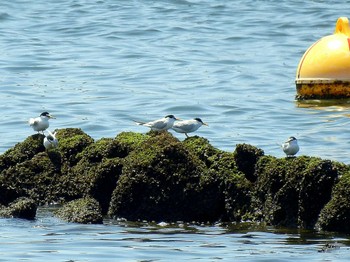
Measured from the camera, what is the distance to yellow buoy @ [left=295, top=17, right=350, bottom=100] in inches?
656

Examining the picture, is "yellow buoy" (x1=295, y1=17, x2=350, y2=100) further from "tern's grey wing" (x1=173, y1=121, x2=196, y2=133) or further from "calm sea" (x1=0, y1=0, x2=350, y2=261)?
"tern's grey wing" (x1=173, y1=121, x2=196, y2=133)

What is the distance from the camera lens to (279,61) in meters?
21.5

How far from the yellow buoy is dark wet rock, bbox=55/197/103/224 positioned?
300 inches

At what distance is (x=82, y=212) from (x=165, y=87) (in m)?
9.50

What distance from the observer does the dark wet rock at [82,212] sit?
941 cm

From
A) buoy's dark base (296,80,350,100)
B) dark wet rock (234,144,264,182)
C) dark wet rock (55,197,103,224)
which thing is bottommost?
dark wet rock (55,197,103,224)

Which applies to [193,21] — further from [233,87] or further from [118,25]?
[233,87]

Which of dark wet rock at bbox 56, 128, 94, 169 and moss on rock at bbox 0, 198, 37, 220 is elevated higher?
dark wet rock at bbox 56, 128, 94, 169

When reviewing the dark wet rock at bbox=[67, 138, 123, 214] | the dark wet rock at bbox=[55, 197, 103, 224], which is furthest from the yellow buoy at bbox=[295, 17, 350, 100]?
the dark wet rock at bbox=[55, 197, 103, 224]

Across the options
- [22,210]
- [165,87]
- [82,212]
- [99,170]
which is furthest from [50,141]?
[165,87]

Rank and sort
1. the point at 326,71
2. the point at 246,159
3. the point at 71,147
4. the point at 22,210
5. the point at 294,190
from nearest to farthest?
the point at 294,190 → the point at 22,210 → the point at 246,159 → the point at 71,147 → the point at 326,71

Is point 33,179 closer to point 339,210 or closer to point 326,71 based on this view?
point 339,210

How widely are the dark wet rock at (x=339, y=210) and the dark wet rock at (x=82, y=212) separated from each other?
197 centimetres

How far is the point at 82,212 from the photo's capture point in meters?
9.49
